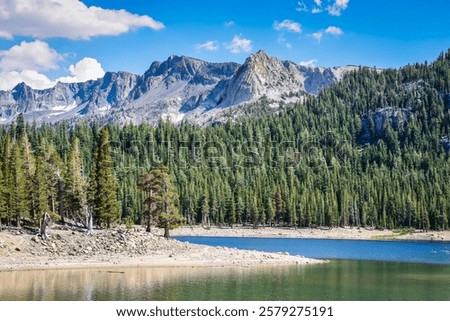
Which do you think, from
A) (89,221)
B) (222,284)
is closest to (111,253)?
(89,221)

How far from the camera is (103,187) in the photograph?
74188mm

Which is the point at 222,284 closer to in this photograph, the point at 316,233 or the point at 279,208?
the point at 316,233

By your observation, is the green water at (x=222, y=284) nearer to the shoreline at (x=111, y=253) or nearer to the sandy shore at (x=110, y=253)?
the shoreline at (x=111, y=253)

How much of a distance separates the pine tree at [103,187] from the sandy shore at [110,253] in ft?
30.0

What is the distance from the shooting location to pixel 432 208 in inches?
5886

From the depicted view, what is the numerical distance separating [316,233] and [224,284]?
102 m

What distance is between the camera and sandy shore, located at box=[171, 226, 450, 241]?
13712cm

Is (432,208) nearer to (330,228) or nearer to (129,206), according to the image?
(330,228)

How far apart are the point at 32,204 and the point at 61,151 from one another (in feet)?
393

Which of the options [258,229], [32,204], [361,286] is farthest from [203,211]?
[361,286]

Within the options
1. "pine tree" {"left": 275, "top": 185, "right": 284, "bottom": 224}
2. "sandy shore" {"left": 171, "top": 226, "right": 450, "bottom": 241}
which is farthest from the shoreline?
"pine tree" {"left": 275, "top": 185, "right": 284, "bottom": 224}

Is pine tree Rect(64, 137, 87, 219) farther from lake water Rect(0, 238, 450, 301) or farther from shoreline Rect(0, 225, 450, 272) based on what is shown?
lake water Rect(0, 238, 450, 301)

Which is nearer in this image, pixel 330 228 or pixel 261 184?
pixel 330 228
